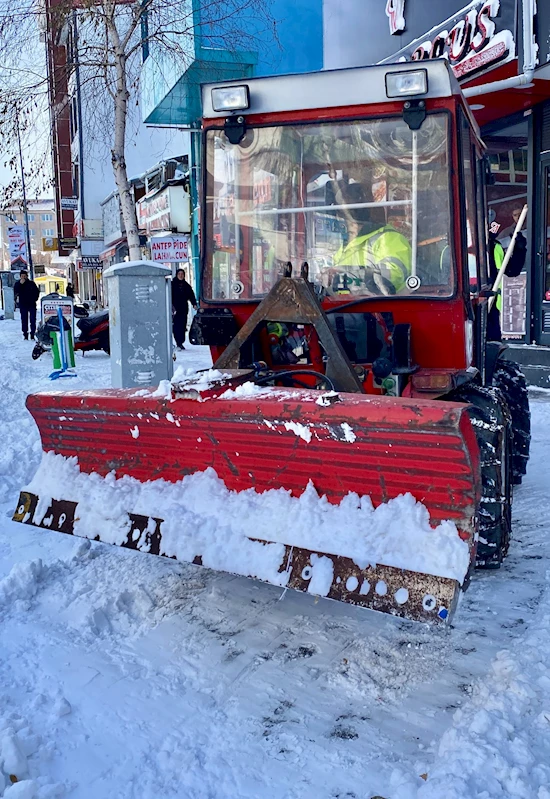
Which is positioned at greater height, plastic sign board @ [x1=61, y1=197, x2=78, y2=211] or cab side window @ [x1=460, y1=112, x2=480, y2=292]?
plastic sign board @ [x1=61, y1=197, x2=78, y2=211]

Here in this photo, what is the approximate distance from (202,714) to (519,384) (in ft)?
12.1

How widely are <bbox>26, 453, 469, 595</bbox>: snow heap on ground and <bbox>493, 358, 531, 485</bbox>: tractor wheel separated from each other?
281cm

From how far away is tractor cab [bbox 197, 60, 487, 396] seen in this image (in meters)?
3.53

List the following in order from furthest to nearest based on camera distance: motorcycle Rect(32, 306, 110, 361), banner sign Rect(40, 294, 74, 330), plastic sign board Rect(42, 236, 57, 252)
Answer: plastic sign board Rect(42, 236, 57, 252) → motorcycle Rect(32, 306, 110, 361) → banner sign Rect(40, 294, 74, 330)

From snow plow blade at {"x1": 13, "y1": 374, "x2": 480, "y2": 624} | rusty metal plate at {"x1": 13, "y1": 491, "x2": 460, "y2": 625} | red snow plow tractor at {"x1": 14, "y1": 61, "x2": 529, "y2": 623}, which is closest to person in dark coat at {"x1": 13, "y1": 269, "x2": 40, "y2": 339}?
red snow plow tractor at {"x1": 14, "y1": 61, "x2": 529, "y2": 623}

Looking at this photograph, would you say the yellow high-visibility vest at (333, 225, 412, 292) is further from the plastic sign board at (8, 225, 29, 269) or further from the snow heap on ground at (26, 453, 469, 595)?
the plastic sign board at (8, 225, 29, 269)

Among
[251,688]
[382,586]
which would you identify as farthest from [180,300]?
[382,586]

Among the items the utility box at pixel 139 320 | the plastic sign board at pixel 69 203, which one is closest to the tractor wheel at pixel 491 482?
the utility box at pixel 139 320

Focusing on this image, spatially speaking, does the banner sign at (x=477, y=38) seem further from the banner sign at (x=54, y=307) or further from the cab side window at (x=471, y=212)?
the banner sign at (x=54, y=307)

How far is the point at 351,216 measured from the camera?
12.2 ft

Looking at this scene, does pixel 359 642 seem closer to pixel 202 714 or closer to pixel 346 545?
Answer: pixel 346 545

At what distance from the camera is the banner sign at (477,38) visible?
8.13m

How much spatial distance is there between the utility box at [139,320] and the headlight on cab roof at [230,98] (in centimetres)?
325

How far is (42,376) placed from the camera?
36.5ft
